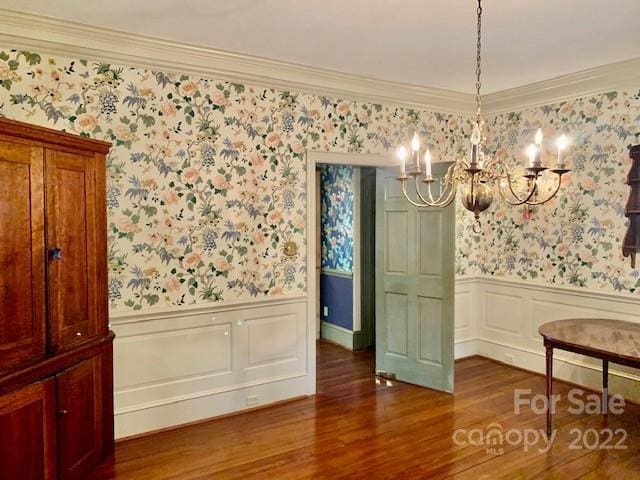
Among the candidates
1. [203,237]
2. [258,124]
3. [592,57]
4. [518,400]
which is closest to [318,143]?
[258,124]

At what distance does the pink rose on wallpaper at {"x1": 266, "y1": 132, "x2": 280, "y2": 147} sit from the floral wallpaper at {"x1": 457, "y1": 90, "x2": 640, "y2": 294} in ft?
7.11

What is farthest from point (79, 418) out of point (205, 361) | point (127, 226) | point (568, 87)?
point (568, 87)

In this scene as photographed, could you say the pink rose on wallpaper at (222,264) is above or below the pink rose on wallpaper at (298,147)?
below

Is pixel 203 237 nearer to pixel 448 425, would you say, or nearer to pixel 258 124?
pixel 258 124

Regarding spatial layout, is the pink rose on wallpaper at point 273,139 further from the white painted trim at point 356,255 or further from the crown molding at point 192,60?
the white painted trim at point 356,255

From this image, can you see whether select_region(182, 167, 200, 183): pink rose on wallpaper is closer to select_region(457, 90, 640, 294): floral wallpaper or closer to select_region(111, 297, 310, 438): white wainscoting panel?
select_region(111, 297, 310, 438): white wainscoting panel

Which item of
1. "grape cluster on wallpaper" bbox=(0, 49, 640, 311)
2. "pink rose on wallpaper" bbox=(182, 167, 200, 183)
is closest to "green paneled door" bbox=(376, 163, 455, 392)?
"grape cluster on wallpaper" bbox=(0, 49, 640, 311)

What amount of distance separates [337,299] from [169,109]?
3.16 metres

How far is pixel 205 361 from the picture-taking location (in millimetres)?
3582

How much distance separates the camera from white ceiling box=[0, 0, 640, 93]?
8.69 feet

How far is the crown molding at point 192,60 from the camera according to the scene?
9.34 feet

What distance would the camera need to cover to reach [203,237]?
3.53 meters

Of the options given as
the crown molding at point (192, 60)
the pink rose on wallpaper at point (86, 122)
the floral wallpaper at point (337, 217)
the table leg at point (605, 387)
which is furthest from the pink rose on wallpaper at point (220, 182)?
the table leg at point (605, 387)

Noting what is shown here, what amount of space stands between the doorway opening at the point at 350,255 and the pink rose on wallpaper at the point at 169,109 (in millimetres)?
2255
